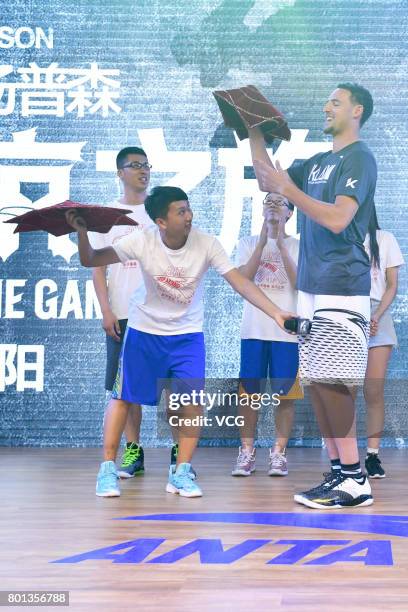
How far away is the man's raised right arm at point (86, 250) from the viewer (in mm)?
3637

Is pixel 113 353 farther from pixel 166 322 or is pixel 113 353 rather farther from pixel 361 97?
pixel 361 97

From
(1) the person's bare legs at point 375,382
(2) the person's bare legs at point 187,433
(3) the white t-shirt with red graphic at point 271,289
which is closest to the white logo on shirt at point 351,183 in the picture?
(2) the person's bare legs at point 187,433

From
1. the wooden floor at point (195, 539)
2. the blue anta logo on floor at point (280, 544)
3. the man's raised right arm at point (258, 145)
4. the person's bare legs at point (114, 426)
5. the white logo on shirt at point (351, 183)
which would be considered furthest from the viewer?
the person's bare legs at point (114, 426)

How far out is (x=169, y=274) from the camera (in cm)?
386

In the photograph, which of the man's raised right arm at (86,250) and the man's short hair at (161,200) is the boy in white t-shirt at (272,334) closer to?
the man's short hair at (161,200)

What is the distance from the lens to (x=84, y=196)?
18.5 ft

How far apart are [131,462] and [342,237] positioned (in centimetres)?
144

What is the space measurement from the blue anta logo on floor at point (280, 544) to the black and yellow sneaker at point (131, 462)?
3.25ft

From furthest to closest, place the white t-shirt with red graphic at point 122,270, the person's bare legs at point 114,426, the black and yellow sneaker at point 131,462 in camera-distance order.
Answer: the white t-shirt with red graphic at point 122,270
the black and yellow sneaker at point 131,462
the person's bare legs at point 114,426

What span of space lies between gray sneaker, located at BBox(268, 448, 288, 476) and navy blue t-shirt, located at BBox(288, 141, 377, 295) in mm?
1111

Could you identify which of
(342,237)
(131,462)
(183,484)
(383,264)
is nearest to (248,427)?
(131,462)

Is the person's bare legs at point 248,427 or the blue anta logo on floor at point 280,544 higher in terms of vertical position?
the person's bare legs at point 248,427

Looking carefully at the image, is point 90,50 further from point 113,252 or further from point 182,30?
point 113,252

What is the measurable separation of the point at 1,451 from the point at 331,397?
2.35 meters
